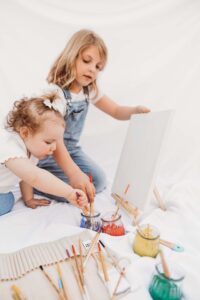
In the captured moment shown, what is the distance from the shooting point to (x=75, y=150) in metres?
1.41

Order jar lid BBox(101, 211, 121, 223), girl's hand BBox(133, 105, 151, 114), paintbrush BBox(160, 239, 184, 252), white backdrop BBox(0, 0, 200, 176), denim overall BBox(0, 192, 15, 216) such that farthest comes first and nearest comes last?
white backdrop BBox(0, 0, 200, 176), girl's hand BBox(133, 105, 151, 114), denim overall BBox(0, 192, 15, 216), jar lid BBox(101, 211, 121, 223), paintbrush BBox(160, 239, 184, 252)

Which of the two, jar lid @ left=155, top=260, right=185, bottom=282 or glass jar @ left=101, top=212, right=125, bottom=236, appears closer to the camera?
jar lid @ left=155, top=260, right=185, bottom=282

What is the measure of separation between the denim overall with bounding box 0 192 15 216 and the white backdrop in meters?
0.40

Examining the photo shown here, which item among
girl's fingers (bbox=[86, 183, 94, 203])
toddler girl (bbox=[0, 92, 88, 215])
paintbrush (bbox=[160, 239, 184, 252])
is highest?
toddler girl (bbox=[0, 92, 88, 215])

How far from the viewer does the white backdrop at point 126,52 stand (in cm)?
137

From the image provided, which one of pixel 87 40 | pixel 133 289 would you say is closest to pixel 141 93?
pixel 87 40

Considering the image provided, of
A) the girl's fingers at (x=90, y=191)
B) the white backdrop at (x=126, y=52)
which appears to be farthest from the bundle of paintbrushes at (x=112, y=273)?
the white backdrop at (x=126, y=52)

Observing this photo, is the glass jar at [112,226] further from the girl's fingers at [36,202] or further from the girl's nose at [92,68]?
the girl's nose at [92,68]

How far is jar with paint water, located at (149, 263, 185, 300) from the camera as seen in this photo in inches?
27.5

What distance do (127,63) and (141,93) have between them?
0.52ft

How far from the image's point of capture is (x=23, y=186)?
4.00 feet

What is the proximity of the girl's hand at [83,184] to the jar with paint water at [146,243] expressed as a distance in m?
0.23

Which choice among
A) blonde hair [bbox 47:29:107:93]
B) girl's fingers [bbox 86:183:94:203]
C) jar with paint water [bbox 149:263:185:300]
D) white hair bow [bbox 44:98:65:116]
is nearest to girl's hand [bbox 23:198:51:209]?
girl's fingers [bbox 86:183:94:203]

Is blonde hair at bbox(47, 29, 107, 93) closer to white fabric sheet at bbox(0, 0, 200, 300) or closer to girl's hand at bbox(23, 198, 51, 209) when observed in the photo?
white fabric sheet at bbox(0, 0, 200, 300)
